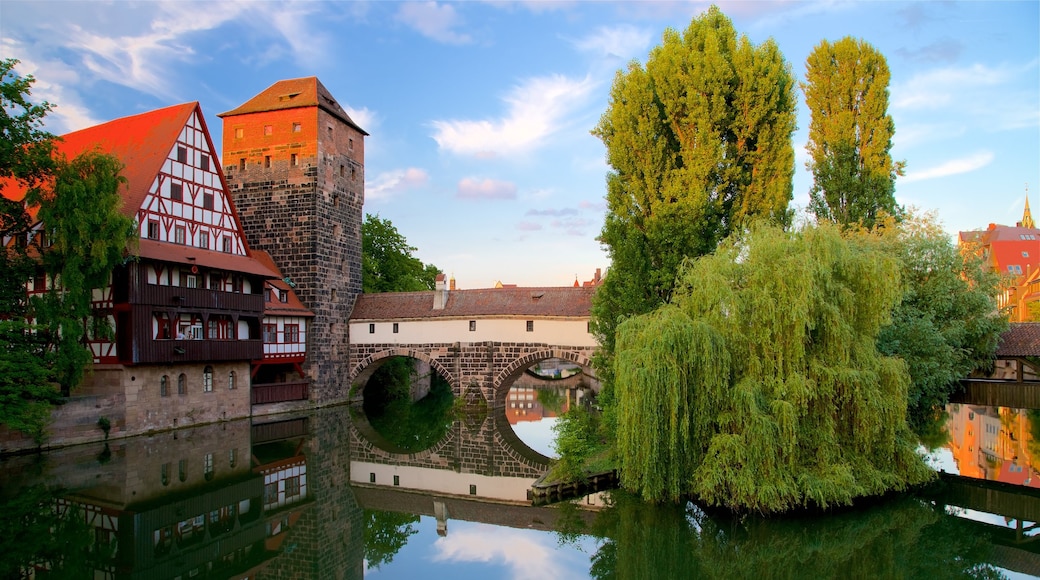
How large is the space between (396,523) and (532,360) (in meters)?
13.2

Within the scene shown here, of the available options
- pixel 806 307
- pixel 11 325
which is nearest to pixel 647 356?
pixel 806 307

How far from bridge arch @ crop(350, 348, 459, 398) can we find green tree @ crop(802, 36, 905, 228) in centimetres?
1437

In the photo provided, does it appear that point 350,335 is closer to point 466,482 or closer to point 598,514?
point 466,482

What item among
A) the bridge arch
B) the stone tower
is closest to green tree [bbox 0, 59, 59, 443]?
the stone tower

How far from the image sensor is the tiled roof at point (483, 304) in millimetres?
24953

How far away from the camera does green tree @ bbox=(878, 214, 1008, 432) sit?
50.6 ft

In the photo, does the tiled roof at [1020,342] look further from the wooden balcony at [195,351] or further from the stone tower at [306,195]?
the stone tower at [306,195]

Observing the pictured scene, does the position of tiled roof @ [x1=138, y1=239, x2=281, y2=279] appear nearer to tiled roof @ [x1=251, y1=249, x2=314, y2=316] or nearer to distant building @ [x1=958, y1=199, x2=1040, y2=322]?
tiled roof @ [x1=251, y1=249, x2=314, y2=316]

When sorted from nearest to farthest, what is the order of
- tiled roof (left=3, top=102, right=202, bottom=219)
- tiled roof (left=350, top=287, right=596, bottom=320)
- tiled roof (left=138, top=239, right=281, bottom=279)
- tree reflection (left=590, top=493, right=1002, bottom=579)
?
tree reflection (left=590, top=493, right=1002, bottom=579), tiled roof (left=138, top=239, right=281, bottom=279), tiled roof (left=3, top=102, right=202, bottom=219), tiled roof (left=350, top=287, right=596, bottom=320)

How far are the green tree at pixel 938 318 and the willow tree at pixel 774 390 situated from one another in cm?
381

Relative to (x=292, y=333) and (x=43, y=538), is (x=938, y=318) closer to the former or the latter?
(x=43, y=538)

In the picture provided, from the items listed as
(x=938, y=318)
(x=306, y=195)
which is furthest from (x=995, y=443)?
(x=306, y=195)

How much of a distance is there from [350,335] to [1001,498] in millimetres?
21884

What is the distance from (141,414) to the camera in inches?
746
